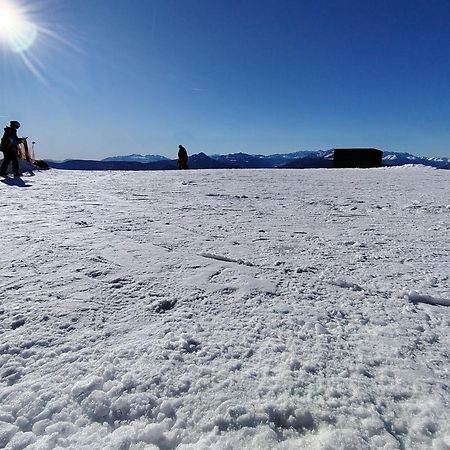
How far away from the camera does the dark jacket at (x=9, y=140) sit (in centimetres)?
967

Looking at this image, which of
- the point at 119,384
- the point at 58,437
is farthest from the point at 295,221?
the point at 58,437

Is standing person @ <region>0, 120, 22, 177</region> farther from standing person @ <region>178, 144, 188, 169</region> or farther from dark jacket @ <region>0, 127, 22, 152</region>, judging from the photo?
standing person @ <region>178, 144, 188, 169</region>

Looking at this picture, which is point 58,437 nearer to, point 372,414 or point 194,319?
point 194,319

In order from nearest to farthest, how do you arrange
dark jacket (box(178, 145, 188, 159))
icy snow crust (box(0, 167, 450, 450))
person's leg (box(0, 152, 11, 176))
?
1. icy snow crust (box(0, 167, 450, 450))
2. person's leg (box(0, 152, 11, 176))
3. dark jacket (box(178, 145, 188, 159))

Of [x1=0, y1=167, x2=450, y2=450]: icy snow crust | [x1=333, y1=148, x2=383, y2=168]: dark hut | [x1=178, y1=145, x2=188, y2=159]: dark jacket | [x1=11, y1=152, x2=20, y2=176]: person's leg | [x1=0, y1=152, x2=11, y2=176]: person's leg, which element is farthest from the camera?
[x1=333, y1=148, x2=383, y2=168]: dark hut

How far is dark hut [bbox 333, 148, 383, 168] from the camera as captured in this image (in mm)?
20656

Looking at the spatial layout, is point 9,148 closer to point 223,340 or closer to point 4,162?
point 4,162

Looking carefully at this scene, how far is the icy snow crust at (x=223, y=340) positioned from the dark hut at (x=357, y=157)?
19139mm

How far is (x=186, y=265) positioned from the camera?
2.62 m

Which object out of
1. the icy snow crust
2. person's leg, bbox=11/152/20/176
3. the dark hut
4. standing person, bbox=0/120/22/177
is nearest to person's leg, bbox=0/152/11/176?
standing person, bbox=0/120/22/177

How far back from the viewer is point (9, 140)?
9727 mm

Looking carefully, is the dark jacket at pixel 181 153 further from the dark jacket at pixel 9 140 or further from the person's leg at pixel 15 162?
the person's leg at pixel 15 162

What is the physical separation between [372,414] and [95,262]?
2.21 metres

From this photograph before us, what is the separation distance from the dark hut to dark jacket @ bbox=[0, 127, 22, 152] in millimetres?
18407
